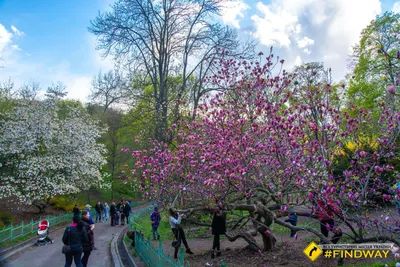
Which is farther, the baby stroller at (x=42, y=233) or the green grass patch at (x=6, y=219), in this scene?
the green grass patch at (x=6, y=219)

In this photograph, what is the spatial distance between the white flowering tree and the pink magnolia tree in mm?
12658

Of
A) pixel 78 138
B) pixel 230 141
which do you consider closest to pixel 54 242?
Result: pixel 78 138

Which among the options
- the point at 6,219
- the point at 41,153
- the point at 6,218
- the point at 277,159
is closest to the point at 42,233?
the point at 6,219

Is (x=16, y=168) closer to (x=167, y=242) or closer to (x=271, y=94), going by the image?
(x=167, y=242)

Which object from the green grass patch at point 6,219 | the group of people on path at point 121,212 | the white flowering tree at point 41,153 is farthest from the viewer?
the group of people on path at point 121,212

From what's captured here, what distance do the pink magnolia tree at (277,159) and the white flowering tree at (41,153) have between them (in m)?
12.7

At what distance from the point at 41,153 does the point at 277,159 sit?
63.7 ft

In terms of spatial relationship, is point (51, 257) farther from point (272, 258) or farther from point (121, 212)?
point (121, 212)

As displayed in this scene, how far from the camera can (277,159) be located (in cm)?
722

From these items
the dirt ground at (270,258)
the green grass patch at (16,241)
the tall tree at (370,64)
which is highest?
the tall tree at (370,64)

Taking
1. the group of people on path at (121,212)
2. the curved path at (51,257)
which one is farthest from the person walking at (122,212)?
the curved path at (51,257)

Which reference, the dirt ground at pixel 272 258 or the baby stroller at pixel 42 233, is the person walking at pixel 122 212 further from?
the dirt ground at pixel 272 258

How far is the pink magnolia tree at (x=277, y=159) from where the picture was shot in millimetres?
6582

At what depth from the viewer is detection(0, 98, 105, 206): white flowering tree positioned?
19.8 meters
